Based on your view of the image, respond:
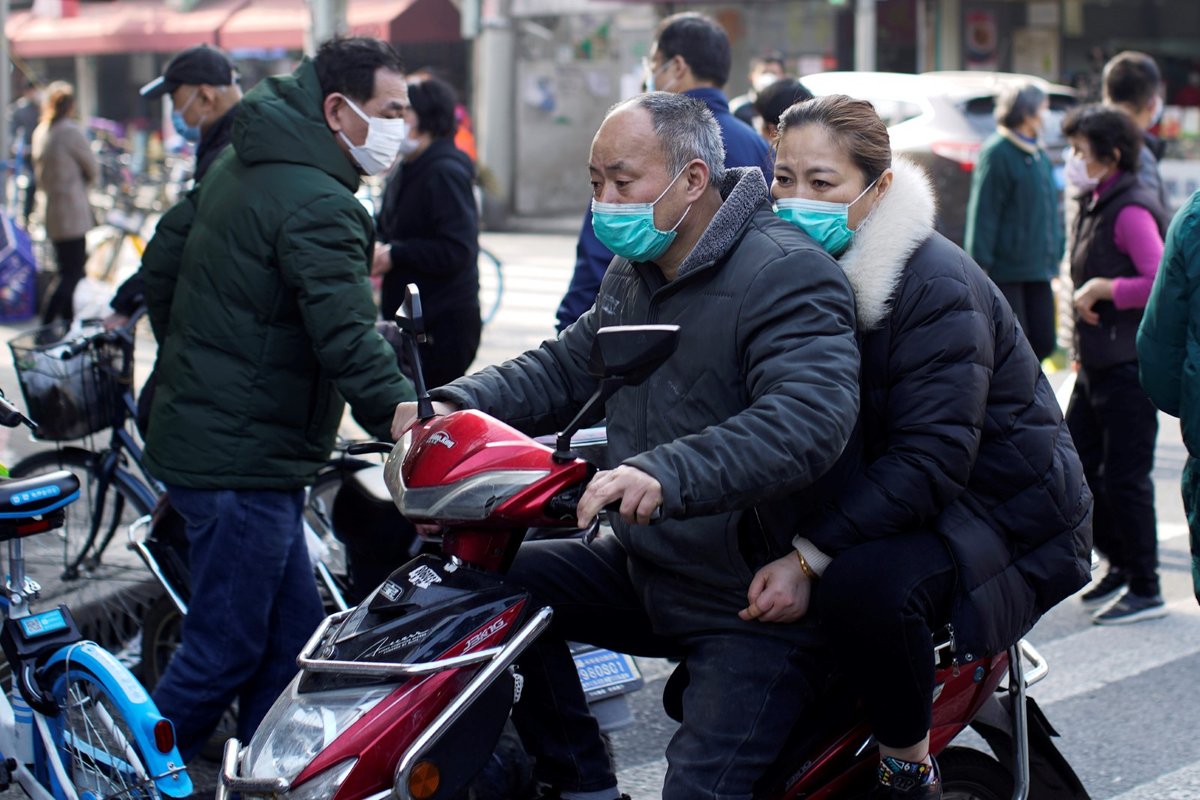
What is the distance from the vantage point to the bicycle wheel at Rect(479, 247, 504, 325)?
1261cm

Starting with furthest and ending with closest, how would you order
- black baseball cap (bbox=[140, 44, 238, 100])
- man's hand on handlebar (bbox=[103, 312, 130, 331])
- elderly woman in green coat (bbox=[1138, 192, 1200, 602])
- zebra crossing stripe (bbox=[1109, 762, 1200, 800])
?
black baseball cap (bbox=[140, 44, 238, 100]) < man's hand on handlebar (bbox=[103, 312, 130, 331]) < zebra crossing stripe (bbox=[1109, 762, 1200, 800]) < elderly woman in green coat (bbox=[1138, 192, 1200, 602])

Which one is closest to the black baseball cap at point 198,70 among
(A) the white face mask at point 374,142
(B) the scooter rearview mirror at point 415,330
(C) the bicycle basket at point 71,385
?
(C) the bicycle basket at point 71,385

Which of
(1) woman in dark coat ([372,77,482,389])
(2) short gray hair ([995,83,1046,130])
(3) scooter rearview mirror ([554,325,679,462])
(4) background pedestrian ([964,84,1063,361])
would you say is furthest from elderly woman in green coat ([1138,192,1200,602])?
(2) short gray hair ([995,83,1046,130])

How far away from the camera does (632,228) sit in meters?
2.88

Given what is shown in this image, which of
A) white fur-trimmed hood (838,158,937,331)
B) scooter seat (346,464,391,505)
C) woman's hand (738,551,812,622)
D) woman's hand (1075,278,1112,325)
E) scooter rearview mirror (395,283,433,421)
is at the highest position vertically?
white fur-trimmed hood (838,158,937,331)

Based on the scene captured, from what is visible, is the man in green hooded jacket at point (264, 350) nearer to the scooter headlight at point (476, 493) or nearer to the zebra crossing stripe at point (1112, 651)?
the scooter headlight at point (476, 493)

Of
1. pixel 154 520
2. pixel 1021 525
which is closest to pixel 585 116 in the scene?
pixel 154 520

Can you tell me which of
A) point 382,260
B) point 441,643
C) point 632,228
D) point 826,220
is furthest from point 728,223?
point 382,260

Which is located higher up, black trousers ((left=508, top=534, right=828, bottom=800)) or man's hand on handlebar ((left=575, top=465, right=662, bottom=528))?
man's hand on handlebar ((left=575, top=465, right=662, bottom=528))

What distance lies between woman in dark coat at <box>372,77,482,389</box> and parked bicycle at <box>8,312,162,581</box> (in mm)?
1066

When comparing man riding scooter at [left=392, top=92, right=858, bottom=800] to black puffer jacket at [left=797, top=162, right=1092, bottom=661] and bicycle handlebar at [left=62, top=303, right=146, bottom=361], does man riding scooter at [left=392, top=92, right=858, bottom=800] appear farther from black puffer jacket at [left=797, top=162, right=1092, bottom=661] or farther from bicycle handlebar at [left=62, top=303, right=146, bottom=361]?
bicycle handlebar at [left=62, top=303, right=146, bottom=361]

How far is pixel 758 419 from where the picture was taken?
8.55 ft

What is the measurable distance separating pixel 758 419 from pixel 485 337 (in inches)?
388

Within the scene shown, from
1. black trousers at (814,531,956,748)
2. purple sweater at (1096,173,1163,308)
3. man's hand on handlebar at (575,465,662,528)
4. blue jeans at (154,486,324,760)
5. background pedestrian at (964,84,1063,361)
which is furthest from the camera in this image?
background pedestrian at (964,84,1063,361)
